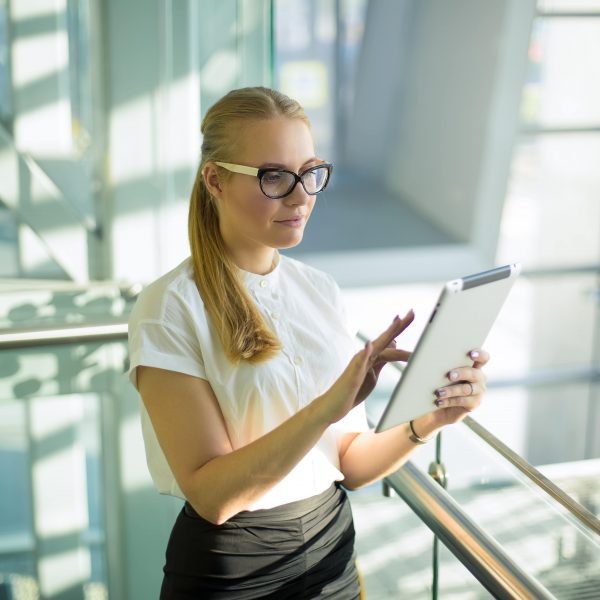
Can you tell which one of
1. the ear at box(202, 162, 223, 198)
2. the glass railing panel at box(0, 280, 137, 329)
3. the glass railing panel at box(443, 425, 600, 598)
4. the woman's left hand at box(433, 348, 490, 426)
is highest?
the ear at box(202, 162, 223, 198)

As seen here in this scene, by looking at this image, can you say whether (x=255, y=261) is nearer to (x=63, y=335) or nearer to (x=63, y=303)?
(x=63, y=335)

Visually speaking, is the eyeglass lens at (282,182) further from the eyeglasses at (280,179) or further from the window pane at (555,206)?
the window pane at (555,206)

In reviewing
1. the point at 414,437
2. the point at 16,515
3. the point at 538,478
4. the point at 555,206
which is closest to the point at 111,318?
the point at 16,515

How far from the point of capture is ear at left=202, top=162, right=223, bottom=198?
4.91 ft

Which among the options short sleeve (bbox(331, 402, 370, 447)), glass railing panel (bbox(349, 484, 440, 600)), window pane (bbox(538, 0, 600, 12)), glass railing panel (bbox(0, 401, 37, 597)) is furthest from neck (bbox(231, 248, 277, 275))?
window pane (bbox(538, 0, 600, 12))

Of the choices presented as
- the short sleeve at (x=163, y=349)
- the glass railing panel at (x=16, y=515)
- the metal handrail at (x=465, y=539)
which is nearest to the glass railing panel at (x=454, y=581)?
the metal handrail at (x=465, y=539)

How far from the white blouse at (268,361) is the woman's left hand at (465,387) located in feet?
0.79

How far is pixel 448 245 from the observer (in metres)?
6.99

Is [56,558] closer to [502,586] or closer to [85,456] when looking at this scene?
[85,456]

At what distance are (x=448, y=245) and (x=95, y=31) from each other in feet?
15.5

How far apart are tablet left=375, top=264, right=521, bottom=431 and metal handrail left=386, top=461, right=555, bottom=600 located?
0.26 meters

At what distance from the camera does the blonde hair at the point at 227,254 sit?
1.41 metres

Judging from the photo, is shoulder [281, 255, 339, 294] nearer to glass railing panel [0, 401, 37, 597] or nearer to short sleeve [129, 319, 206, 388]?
short sleeve [129, 319, 206, 388]

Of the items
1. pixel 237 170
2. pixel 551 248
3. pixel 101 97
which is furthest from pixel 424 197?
pixel 237 170
